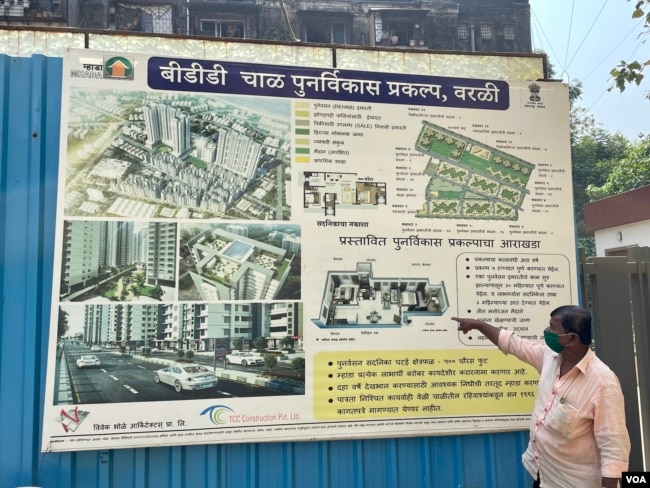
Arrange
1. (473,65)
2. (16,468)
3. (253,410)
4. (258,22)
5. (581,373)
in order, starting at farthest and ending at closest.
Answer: (258,22)
(473,65)
(253,410)
(16,468)
(581,373)

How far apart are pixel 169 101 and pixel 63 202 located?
78 cm

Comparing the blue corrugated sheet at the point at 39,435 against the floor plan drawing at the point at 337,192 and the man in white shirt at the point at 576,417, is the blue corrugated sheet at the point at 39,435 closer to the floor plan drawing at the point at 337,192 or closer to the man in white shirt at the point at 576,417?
the man in white shirt at the point at 576,417

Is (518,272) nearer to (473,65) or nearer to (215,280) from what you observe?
(473,65)

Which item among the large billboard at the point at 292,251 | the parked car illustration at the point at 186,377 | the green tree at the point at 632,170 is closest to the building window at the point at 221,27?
the green tree at the point at 632,170

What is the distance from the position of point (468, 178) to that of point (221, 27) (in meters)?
16.4

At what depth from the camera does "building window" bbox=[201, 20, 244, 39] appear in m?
17.2

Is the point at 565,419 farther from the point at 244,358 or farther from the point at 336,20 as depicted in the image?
the point at 336,20

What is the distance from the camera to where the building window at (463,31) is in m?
19.3

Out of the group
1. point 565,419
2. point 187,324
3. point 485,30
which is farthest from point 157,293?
point 485,30

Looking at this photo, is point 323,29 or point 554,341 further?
point 323,29

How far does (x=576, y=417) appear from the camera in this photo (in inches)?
87.0

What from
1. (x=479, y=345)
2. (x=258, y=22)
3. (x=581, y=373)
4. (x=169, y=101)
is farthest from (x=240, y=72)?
(x=258, y=22)

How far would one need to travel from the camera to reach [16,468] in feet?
8.39

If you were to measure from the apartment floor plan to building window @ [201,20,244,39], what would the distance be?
16.2m
